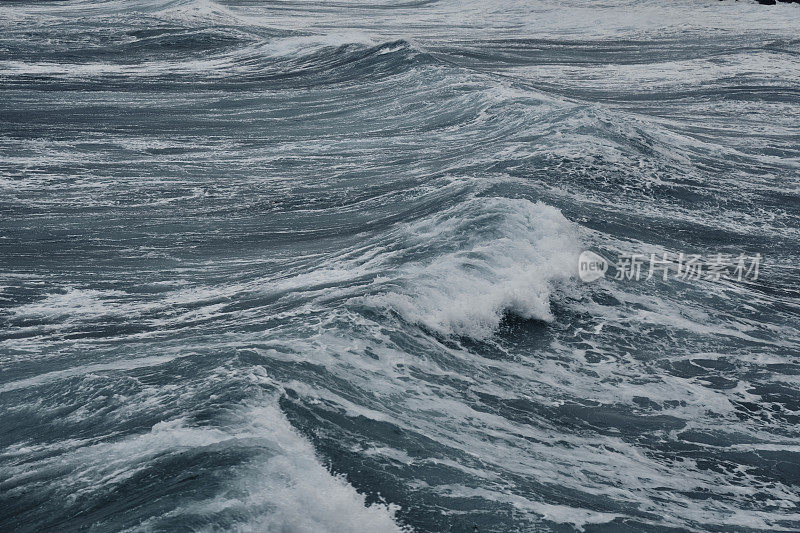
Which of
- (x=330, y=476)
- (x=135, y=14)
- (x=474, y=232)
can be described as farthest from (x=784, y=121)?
(x=135, y=14)

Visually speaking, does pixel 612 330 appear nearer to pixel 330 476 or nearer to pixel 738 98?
pixel 330 476

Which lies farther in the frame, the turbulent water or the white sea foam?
the white sea foam

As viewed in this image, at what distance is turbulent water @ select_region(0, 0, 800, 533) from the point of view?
5.56 meters

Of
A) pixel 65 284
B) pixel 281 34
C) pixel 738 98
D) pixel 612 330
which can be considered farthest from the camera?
pixel 281 34

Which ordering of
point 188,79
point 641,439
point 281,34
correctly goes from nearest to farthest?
point 641,439 → point 188,79 → point 281,34

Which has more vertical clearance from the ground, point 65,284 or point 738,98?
point 738,98

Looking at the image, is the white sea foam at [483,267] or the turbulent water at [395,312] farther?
the white sea foam at [483,267]

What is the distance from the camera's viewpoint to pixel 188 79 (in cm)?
2117

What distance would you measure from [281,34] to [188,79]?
788 cm

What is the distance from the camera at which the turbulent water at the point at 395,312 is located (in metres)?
5.56

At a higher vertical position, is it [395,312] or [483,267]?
[483,267]

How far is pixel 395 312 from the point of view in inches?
310

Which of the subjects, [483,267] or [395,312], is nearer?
[395,312]

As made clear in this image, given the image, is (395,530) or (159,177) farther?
(159,177)
